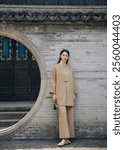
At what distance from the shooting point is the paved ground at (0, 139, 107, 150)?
8.43 metres

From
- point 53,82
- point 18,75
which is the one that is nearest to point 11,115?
point 18,75

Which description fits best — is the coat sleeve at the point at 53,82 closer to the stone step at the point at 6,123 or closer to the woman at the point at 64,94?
the woman at the point at 64,94

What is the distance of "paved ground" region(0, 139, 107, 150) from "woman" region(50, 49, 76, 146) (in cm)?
22

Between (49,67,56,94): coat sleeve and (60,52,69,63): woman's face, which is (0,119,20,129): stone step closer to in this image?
(49,67,56,94): coat sleeve

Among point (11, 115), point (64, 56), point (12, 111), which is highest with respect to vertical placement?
point (64, 56)

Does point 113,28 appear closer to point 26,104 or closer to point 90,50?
point 90,50

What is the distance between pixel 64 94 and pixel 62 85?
202 mm

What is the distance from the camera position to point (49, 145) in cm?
869

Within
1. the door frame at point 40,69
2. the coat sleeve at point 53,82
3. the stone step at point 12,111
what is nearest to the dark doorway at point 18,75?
the stone step at point 12,111

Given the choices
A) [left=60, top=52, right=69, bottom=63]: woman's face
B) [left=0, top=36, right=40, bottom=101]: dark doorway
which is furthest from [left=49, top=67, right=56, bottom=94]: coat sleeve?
[left=0, top=36, right=40, bottom=101]: dark doorway

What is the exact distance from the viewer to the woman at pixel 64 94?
28.6ft

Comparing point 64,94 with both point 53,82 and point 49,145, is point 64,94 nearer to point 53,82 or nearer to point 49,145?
point 53,82

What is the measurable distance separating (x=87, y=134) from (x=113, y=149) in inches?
113

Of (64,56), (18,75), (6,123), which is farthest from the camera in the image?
(18,75)
